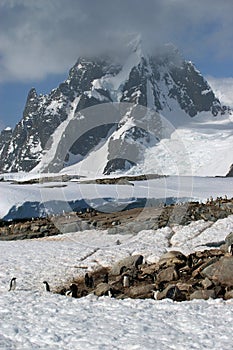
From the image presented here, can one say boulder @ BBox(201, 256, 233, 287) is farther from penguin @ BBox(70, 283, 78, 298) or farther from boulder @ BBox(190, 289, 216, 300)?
penguin @ BBox(70, 283, 78, 298)

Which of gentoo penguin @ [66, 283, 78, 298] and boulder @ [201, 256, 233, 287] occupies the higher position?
boulder @ [201, 256, 233, 287]

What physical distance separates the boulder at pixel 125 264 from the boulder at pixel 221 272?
3.49 meters

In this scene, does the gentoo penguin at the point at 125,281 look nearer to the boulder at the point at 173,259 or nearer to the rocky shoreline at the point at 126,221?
the boulder at the point at 173,259

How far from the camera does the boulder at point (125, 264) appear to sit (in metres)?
20.5

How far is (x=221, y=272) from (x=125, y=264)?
15.8ft

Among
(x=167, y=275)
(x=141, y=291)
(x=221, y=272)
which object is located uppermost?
(x=221, y=272)

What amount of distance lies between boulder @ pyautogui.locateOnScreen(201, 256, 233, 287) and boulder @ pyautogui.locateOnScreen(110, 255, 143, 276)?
349 centimetres

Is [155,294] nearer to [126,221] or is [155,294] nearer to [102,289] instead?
[102,289]

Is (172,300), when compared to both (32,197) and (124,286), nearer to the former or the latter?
(124,286)

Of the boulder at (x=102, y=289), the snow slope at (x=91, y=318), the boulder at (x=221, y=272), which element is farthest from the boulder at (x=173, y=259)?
Answer: the boulder at (x=102, y=289)

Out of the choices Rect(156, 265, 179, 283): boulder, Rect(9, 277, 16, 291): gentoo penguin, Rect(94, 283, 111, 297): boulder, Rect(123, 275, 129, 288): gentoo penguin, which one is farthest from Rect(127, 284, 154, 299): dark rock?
Rect(9, 277, 16, 291): gentoo penguin

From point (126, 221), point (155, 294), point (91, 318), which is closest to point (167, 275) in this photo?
point (155, 294)

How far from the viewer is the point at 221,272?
57.3 feet

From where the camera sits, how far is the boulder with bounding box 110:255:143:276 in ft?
67.3
